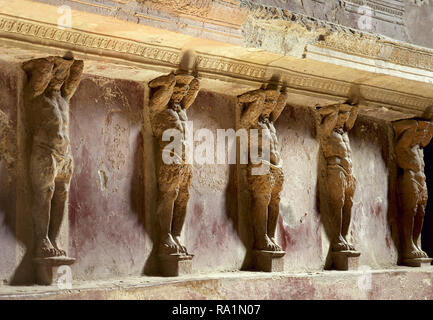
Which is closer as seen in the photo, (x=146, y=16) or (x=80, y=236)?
(x=146, y=16)

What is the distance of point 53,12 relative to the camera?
14.3 ft

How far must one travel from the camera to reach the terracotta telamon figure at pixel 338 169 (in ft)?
21.5

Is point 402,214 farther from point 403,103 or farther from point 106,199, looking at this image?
point 106,199

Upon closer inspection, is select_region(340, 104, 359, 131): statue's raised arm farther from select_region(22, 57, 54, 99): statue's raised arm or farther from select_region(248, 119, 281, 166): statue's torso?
select_region(22, 57, 54, 99): statue's raised arm

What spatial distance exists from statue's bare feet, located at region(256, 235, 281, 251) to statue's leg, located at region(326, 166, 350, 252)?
88 cm

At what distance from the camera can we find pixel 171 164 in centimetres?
539

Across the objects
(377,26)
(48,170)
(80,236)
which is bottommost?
(80,236)

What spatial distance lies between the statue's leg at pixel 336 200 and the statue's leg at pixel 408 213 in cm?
91

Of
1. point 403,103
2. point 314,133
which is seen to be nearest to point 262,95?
point 314,133

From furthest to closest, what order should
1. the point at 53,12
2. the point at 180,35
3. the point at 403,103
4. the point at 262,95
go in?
1. the point at 403,103
2. the point at 262,95
3. the point at 180,35
4. the point at 53,12

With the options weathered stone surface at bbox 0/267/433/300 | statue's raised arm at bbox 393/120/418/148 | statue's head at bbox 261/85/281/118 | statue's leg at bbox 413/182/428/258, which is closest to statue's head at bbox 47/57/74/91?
weathered stone surface at bbox 0/267/433/300

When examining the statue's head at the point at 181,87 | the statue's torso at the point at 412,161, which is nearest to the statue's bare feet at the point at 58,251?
the statue's head at the point at 181,87

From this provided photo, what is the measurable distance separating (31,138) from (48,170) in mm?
268

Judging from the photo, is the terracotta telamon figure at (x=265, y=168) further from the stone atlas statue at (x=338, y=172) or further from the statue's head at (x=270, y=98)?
the stone atlas statue at (x=338, y=172)
